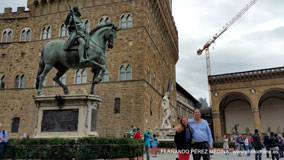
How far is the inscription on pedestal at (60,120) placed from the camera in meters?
7.22

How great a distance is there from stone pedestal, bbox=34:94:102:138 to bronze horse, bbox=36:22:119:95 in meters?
0.69

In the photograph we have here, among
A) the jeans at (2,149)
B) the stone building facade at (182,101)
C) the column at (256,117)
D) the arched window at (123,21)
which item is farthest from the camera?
the stone building facade at (182,101)

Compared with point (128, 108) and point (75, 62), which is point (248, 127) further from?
point (75, 62)

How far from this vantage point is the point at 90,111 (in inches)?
288

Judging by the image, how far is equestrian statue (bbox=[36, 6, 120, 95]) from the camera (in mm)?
7621

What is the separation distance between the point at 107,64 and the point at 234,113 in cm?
2822

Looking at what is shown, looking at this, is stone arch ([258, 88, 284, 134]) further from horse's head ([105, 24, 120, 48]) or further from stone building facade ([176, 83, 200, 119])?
horse's head ([105, 24, 120, 48])

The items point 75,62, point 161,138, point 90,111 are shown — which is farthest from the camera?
point 161,138

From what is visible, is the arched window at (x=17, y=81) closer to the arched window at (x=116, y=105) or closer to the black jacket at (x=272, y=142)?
the arched window at (x=116, y=105)

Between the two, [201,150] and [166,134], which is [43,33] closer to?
[166,134]

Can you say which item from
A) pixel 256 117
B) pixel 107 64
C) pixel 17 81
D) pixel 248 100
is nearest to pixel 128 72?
pixel 107 64

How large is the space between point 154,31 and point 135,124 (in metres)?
12.1

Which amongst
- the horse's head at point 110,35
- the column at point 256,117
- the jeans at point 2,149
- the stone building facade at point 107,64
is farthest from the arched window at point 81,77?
the column at point 256,117

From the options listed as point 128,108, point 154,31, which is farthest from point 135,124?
point 154,31
